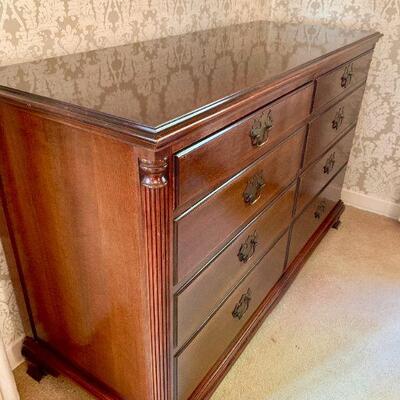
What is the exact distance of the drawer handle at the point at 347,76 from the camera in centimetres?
156

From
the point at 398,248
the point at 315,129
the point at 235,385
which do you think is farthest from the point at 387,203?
the point at 235,385

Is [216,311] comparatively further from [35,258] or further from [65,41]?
[65,41]

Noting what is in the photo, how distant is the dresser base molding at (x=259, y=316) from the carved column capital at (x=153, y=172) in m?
0.76

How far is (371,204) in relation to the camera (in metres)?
2.42

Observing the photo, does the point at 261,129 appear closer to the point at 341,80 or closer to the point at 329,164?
the point at 341,80

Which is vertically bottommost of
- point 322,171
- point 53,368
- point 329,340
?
point 329,340

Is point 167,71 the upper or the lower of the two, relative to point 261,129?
upper

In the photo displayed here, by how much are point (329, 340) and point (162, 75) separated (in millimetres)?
1171

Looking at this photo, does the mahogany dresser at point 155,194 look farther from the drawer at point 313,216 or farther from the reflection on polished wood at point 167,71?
the drawer at point 313,216

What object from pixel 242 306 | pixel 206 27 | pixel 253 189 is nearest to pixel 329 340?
pixel 242 306

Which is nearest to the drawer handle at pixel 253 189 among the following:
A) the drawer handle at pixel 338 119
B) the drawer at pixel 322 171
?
the drawer at pixel 322 171

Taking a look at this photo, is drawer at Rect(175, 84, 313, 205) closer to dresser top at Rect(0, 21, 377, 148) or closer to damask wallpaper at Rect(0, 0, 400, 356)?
dresser top at Rect(0, 21, 377, 148)

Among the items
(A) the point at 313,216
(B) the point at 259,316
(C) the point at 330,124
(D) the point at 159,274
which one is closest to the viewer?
(D) the point at 159,274

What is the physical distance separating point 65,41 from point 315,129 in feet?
2.82
